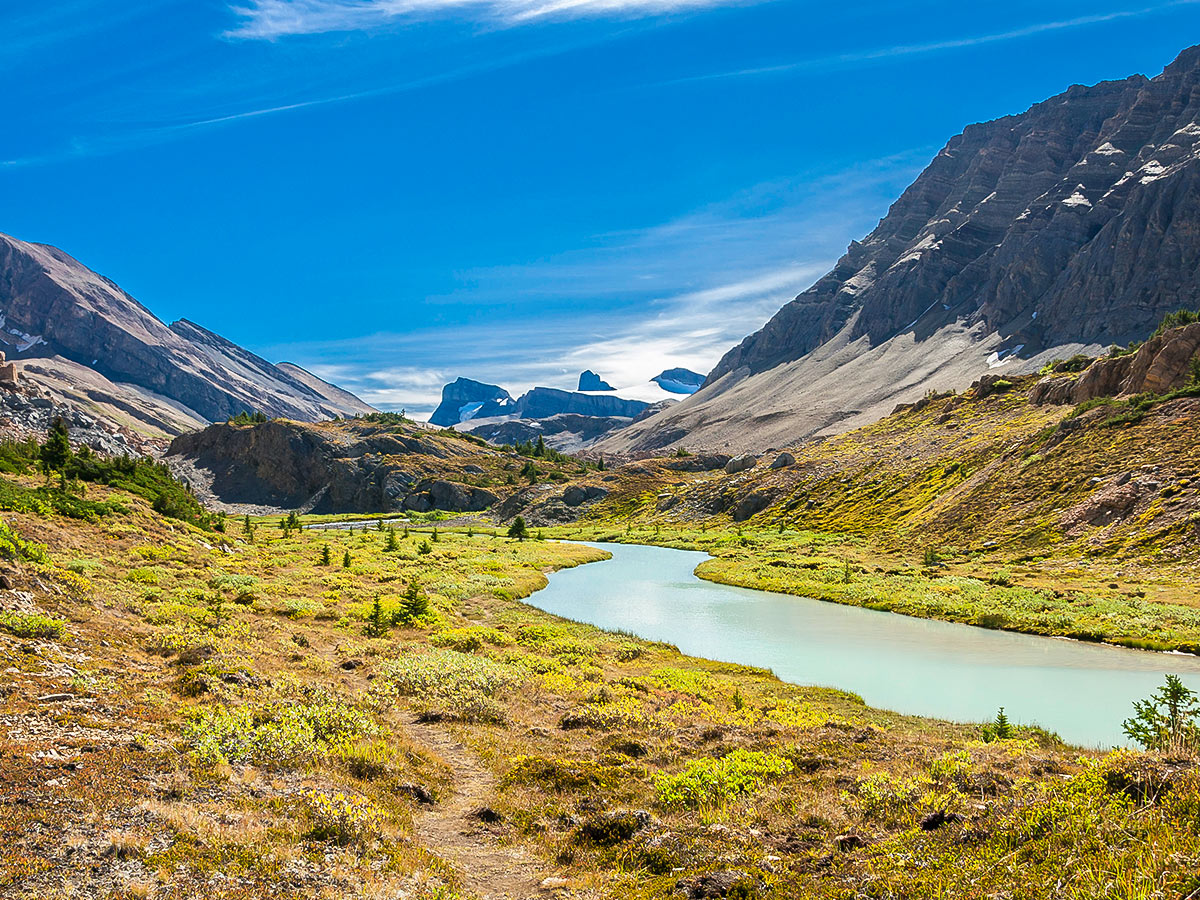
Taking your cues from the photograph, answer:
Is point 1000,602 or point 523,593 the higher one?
point 1000,602

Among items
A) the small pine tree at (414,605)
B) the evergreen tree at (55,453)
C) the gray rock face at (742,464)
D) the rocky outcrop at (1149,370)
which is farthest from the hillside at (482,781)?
the gray rock face at (742,464)

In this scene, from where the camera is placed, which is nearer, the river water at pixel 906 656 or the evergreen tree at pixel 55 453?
the river water at pixel 906 656

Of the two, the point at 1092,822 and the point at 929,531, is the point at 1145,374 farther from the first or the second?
the point at 1092,822

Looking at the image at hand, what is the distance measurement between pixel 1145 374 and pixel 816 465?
55061mm

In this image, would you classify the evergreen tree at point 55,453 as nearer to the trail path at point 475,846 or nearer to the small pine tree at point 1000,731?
the trail path at point 475,846

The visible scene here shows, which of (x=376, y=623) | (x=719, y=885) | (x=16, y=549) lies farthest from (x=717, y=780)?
(x=16, y=549)

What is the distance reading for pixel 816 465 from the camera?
130 m

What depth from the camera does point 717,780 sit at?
14.8m

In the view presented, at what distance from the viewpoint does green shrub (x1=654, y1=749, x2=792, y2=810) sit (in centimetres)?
1418

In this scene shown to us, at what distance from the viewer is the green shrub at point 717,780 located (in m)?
14.2

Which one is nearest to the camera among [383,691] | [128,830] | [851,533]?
[128,830]

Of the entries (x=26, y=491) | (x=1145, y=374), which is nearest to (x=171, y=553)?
(x=26, y=491)

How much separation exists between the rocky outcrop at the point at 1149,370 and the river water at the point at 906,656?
56.4m

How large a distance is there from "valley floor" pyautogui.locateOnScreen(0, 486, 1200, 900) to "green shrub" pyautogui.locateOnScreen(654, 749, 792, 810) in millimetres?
65
